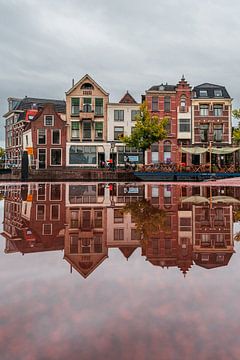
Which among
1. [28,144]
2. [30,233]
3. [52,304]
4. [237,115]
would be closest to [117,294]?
[52,304]

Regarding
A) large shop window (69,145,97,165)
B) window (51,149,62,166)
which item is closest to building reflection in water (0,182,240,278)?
large shop window (69,145,97,165)

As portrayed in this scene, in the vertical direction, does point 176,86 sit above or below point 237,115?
above

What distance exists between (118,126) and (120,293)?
41914 millimetres

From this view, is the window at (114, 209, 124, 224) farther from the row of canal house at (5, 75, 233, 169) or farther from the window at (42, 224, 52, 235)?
the row of canal house at (5, 75, 233, 169)

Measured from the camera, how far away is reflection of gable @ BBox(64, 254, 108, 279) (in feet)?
10.7

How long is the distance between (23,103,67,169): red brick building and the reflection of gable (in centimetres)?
3967

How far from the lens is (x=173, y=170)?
3111cm

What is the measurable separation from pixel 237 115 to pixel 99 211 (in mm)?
29114

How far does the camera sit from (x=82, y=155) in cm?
4331

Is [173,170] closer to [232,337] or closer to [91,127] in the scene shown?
[91,127]

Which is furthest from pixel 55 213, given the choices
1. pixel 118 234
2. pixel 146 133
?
pixel 146 133

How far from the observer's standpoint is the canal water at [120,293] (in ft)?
5.97

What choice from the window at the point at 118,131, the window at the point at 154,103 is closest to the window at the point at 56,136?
the window at the point at 118,131

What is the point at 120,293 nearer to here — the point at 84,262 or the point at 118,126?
the point at 84,262
